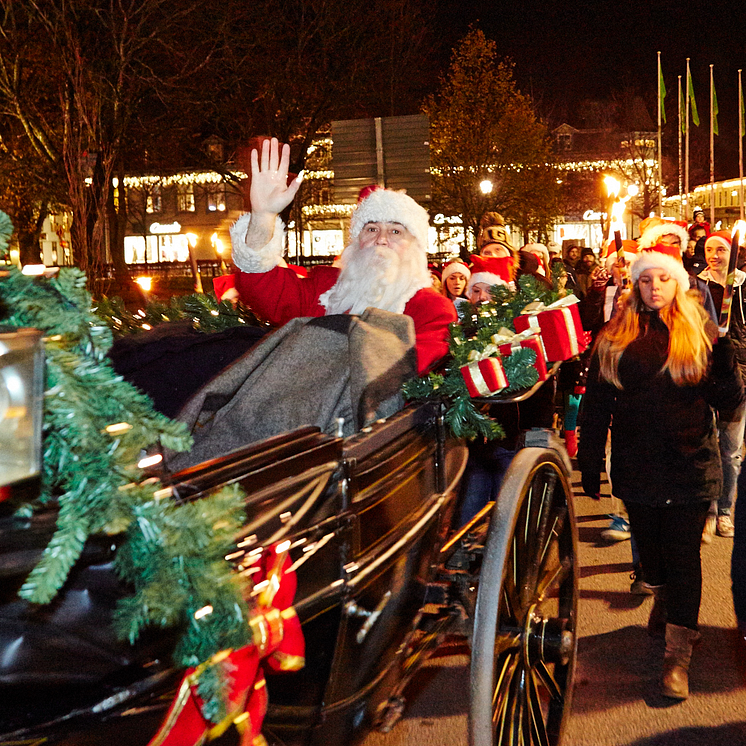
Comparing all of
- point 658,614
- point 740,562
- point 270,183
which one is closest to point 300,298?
point 270,183

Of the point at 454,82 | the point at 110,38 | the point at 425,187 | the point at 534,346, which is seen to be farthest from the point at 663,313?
the point at 454,82

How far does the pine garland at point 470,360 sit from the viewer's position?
2969mm

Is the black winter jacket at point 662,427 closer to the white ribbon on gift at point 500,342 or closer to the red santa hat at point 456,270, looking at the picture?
the white ribbon on gift at point 500,342

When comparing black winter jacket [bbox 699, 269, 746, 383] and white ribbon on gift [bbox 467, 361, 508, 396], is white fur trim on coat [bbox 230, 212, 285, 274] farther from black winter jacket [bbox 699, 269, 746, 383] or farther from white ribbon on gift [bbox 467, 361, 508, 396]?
black winter jacket [bbox 699, 269, 746, 383]

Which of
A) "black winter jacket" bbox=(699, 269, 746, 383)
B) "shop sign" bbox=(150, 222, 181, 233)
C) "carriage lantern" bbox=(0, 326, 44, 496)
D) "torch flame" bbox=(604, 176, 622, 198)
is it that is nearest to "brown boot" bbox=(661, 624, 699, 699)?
"black winter jacket" bbox=(699, 269, 746, 383)

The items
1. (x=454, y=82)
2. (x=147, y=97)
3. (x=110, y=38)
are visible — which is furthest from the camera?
(x=454, y=82)

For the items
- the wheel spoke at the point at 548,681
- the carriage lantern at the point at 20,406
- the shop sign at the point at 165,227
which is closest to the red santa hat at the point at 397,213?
the wheel spoke at the point at 548,681

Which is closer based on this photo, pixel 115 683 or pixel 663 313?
pixel 115 683

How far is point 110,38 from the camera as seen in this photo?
54.4 feet

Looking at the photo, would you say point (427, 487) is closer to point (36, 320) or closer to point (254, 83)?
point (36, 320)

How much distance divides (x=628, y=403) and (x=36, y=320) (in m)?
3.25

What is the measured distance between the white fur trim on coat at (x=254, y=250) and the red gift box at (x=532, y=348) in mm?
1387

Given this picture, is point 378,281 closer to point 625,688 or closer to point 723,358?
point 723,358

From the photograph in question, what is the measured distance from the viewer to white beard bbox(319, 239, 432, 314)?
4.09 m
